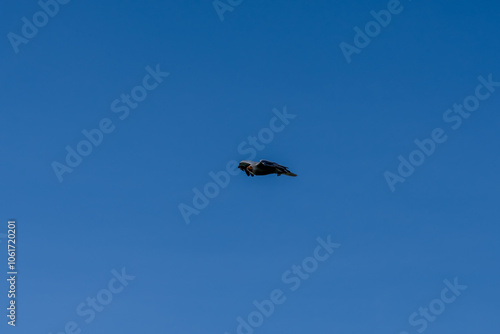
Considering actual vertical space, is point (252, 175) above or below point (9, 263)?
below

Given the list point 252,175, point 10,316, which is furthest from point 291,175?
point 10,316

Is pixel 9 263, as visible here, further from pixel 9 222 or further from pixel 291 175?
pixel 291 175

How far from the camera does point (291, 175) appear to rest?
4347 centimetres

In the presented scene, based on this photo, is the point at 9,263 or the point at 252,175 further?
the point at 9,263

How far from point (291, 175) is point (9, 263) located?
27.7 m

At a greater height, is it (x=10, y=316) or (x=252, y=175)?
(x=10, y=316)

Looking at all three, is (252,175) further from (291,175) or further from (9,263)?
(9,263)

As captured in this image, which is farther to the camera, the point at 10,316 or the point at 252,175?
the point at 10,316

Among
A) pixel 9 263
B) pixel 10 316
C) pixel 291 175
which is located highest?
pixel 9 263

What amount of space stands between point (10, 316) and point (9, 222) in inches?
297

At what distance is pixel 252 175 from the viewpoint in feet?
147

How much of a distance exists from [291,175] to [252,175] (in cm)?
255

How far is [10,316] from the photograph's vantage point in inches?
2322
